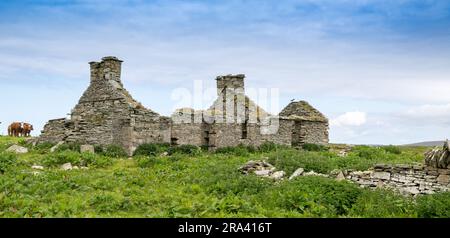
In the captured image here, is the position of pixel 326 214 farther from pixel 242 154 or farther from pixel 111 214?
pixel 242 154

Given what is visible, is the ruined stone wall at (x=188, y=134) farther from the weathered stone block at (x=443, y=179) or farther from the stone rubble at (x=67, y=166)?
the weathered stone block at (x=443, y=179)

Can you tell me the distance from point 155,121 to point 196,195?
38.9 feet

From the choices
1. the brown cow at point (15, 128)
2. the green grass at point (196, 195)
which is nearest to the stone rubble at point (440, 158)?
the green grass at point (196, 195)

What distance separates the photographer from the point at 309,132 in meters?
30.4

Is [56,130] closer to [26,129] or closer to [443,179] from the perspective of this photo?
[26,129]

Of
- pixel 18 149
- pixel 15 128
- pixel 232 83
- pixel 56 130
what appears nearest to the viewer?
pixel 18 149

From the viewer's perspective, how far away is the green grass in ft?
34.9

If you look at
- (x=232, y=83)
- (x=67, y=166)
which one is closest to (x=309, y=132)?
(x=232, y=83)

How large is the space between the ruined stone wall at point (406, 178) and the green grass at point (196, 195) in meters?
1.07

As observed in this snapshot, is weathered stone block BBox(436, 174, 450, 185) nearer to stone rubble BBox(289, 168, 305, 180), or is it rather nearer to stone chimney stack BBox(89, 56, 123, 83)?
stone rubble BBox(289, 168, 305, 180)

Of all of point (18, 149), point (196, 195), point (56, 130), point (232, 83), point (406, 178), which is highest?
point (232, 83)

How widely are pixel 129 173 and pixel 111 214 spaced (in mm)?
5837

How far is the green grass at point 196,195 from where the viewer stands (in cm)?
1064
